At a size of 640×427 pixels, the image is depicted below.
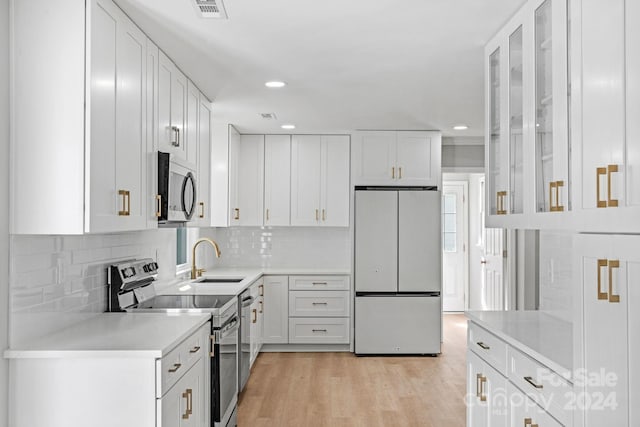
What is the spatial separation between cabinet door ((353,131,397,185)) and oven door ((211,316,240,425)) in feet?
8.10

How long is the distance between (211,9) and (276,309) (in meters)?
3.91

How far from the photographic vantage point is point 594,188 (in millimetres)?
1682

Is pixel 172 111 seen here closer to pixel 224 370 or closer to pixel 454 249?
pixel 224 370

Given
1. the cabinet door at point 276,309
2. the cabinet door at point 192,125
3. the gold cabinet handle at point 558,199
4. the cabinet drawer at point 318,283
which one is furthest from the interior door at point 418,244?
the gold cabinet handle at point 558,199

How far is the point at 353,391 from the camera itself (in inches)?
182

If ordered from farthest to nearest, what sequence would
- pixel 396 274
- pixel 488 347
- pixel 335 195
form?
pixel 335 195, pixel 396 274, pixel 488 347

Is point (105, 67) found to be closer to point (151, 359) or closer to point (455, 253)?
point (151, 359)

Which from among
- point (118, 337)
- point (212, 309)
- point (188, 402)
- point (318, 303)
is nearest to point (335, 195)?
point (318, 303)

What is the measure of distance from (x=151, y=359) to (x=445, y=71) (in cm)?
251

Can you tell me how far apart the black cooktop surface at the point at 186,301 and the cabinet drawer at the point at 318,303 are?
2.07 meters

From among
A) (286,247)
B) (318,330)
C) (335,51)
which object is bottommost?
(318,330)

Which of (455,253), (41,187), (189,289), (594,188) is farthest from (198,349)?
(455,253)

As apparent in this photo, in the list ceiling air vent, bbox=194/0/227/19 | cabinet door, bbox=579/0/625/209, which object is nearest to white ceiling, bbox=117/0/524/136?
ceiling air vent, bbox=194/0/227/19

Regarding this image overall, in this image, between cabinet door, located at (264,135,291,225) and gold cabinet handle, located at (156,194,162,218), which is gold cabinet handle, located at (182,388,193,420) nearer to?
gold cabinet handle, located at (156,194,162,218)
